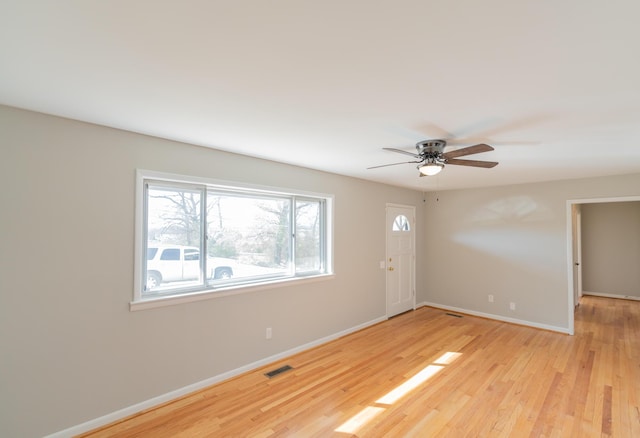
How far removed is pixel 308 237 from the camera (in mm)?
4117

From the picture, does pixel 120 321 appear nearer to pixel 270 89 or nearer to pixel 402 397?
pixel 270 89

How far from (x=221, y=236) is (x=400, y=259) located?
3.53 meters

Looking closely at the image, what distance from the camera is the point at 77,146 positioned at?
90.6 inches

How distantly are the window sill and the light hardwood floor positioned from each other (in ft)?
2.93

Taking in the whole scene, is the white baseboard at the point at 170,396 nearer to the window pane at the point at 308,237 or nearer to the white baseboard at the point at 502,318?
the window pane at the point at 308,237

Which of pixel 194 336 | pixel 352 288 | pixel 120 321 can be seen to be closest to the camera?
pixel 120 321

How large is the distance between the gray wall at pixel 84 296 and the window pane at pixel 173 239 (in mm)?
206

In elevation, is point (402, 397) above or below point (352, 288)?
below

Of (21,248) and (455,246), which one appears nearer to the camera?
(21,248)

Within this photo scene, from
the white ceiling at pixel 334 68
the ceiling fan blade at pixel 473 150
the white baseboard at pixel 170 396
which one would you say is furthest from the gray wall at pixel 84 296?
the ceiling fan blade at pixel 473 150

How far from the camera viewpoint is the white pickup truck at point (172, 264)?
8.96 ft

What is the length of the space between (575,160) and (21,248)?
5252 millimetres

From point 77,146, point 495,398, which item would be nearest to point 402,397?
point 495,398

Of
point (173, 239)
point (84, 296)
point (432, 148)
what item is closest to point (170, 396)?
point (84, 296)
